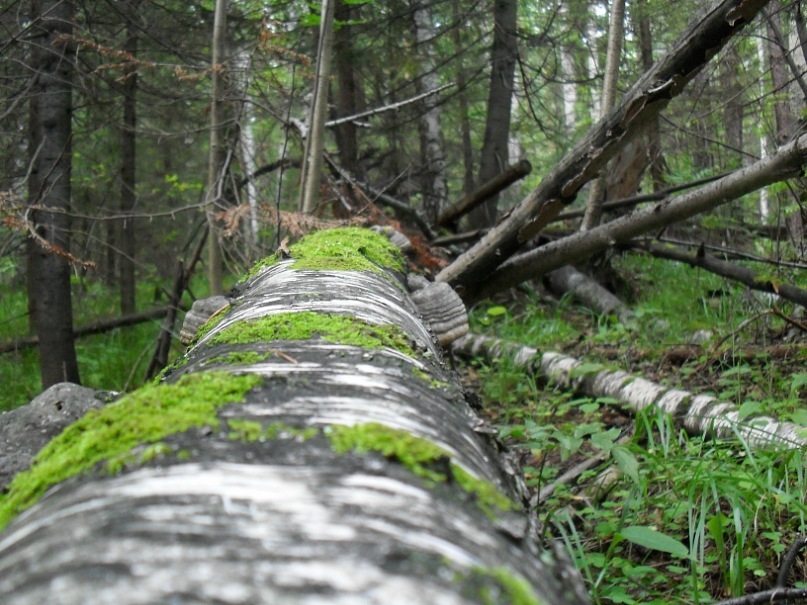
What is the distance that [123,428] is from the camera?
44.1 inches

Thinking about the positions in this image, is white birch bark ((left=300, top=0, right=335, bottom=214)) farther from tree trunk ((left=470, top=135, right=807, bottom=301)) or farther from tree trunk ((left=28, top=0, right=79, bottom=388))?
tree trunk ((left=28, top=0, right=79, bottom=388))

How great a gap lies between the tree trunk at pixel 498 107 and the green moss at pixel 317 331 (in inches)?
286

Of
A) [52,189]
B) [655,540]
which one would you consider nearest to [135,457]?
[655,540]

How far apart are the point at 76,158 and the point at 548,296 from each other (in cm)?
834

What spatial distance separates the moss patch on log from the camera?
2879 mm

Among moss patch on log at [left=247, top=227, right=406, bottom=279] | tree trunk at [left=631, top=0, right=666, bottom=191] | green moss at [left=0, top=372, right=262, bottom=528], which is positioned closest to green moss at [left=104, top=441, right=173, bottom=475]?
green moss at [left=0, top=372, right=262, bottom=528]

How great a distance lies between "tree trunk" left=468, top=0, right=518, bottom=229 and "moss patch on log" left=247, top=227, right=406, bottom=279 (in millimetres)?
4969

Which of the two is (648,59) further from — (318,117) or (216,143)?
(216,143)

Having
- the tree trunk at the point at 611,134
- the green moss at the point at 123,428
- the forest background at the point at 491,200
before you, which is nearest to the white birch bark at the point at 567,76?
the forest background at the point at 491,200

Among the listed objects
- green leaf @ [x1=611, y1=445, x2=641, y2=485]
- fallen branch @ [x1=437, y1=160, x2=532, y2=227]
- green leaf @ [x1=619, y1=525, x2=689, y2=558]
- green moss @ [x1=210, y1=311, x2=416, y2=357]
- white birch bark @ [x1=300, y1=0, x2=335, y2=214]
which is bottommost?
green leaf @ [x1=619, y1=525, x2=689, y2=558]

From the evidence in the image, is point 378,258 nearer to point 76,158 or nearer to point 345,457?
point 345,457

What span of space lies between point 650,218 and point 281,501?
4.79m

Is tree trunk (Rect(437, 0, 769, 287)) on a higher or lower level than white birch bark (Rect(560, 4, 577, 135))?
lower

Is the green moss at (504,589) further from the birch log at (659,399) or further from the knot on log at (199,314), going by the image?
the birch log at (659,399)
